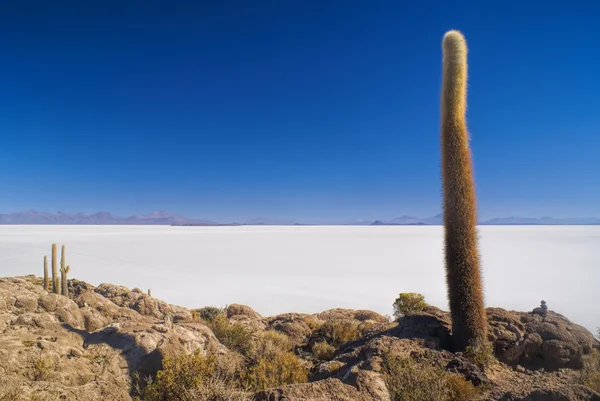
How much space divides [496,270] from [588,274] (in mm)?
4931

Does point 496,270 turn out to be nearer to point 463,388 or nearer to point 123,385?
point 463,388

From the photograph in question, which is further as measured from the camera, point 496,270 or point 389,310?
point 496,270

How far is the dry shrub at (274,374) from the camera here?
18.1 ft

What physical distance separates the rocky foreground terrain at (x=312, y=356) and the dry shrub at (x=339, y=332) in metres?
0.84

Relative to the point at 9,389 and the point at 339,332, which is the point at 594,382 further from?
the point at 9,389

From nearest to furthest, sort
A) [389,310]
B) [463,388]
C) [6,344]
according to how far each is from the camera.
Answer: [463,388] → [6,344] → [389,310]

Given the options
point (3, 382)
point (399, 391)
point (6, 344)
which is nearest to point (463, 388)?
point (399, 391)

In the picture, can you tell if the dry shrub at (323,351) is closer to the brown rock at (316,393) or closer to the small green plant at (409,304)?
the small green plant at (409,304)

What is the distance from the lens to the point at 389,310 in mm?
16125

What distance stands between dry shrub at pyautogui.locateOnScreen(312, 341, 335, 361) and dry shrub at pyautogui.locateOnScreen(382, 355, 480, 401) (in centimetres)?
307

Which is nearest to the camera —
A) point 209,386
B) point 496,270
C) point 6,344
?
point 209,386

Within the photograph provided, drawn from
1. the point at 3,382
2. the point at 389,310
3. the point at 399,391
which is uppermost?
the point at 3,382

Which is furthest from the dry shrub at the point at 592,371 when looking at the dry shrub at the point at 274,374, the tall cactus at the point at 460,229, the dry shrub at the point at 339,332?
the dry shrub at the point at 339,332

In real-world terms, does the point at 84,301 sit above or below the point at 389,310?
above
